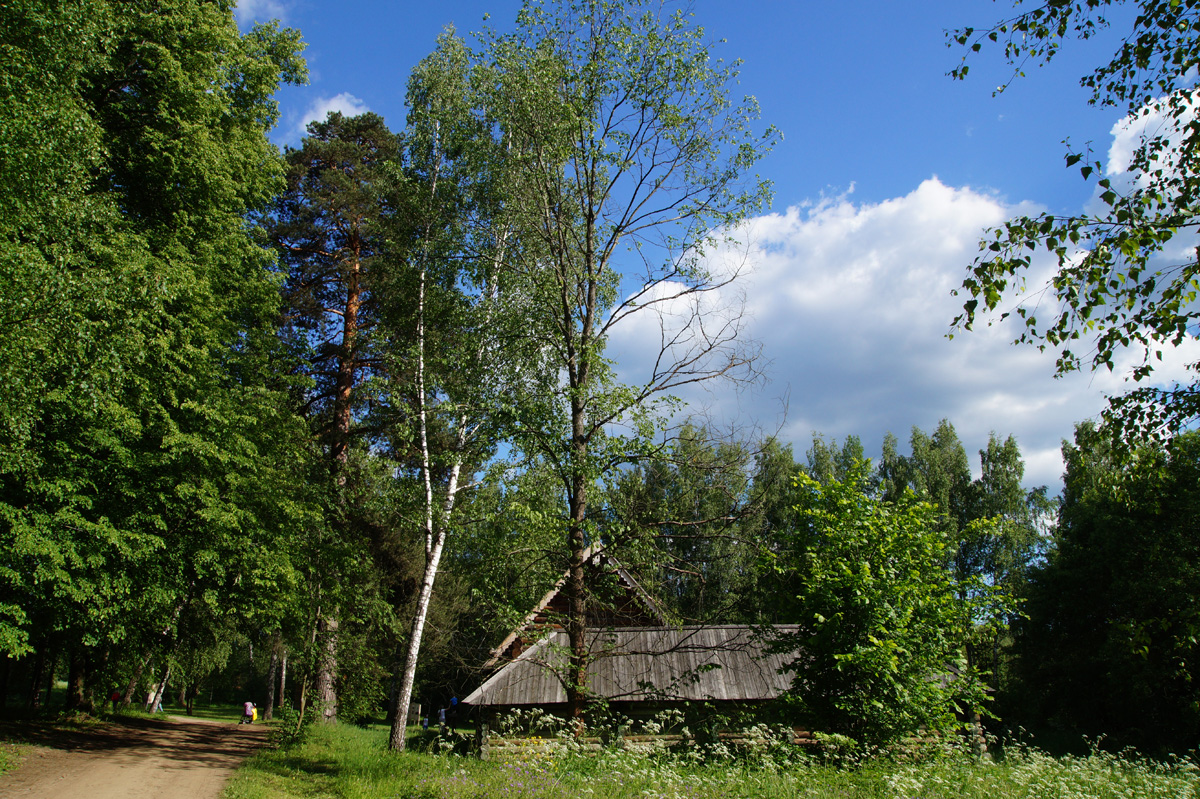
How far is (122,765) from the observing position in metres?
11.8

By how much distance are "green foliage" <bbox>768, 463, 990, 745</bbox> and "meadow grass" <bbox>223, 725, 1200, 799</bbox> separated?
76 cm

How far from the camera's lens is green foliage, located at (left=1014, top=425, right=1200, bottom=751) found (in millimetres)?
21203

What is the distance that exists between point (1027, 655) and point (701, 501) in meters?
24.8

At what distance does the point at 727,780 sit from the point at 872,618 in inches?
A: 125

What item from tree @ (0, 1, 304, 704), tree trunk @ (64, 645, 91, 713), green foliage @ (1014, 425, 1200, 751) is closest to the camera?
tree @ (0, 1, 304, 704)

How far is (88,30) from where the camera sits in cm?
1038

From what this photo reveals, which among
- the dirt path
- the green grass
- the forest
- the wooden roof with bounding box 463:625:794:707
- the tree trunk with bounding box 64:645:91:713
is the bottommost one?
the dirt path

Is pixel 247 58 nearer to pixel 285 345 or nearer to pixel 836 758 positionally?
pixel 285 345

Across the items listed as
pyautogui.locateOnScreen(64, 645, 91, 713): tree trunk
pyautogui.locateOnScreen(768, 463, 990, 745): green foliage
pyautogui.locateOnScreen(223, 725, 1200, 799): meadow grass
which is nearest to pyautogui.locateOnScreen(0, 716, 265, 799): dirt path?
pyautogui.locateOnScreen(64, 645, 91, 713): tree trunk

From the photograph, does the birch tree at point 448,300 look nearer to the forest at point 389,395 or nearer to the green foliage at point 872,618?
the forest at point 389,395

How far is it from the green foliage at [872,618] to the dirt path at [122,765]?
30.7 ft

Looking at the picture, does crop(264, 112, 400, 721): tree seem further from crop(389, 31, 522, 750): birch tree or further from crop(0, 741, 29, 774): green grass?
crop(0, 741, 29, 774): green grass

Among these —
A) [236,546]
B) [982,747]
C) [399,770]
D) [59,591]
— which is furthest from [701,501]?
[59,591]

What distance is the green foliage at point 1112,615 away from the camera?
21203mm
